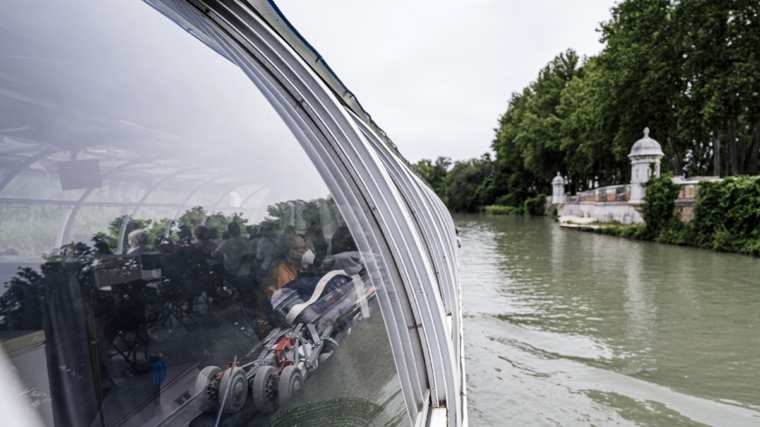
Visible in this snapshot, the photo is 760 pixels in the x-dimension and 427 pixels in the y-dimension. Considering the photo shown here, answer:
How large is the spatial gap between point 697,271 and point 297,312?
1248cm

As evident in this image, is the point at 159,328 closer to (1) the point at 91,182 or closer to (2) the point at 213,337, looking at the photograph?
(2) the point at 213,337

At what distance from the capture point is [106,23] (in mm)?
A: 982

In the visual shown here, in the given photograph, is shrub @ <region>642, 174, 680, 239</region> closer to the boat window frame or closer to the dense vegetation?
the dense vegetation

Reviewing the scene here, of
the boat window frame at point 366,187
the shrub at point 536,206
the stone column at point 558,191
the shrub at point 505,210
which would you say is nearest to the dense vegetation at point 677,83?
the stone column at point 558,191

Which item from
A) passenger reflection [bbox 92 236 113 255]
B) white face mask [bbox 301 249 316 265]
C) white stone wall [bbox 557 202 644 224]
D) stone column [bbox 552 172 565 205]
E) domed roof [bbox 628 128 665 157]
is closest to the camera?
passenger reflection [bbox 92 236 113 255]

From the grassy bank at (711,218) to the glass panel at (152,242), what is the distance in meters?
16.0

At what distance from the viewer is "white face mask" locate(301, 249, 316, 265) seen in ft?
4.73

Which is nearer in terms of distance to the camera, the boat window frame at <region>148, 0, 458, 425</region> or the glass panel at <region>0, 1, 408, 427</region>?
the glass panel at <region>0, 1, 408, 427</region>

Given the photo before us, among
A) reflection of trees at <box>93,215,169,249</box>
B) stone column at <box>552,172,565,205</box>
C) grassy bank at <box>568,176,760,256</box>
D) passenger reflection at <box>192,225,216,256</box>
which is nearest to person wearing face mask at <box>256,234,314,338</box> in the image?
passenger reflection at <box>192,225,216,256</box>

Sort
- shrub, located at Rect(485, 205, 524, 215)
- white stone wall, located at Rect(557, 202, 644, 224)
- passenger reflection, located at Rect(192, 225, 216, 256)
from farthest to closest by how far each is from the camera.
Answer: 1. shrub, located at Rect(485, 205, 524, 215)
2. white stone wall, located at Rect(557, 202, 644, 224)
3. passenger reflection, located at Rect(192, 225, 216, 256)

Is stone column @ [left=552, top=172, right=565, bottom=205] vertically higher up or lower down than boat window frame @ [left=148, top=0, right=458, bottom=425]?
higher up

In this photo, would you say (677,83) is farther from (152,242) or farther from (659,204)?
(152,242)

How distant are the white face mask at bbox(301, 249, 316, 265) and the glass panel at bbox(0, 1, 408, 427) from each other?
0.8 inches

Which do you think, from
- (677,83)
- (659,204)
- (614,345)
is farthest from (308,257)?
(677,83)
